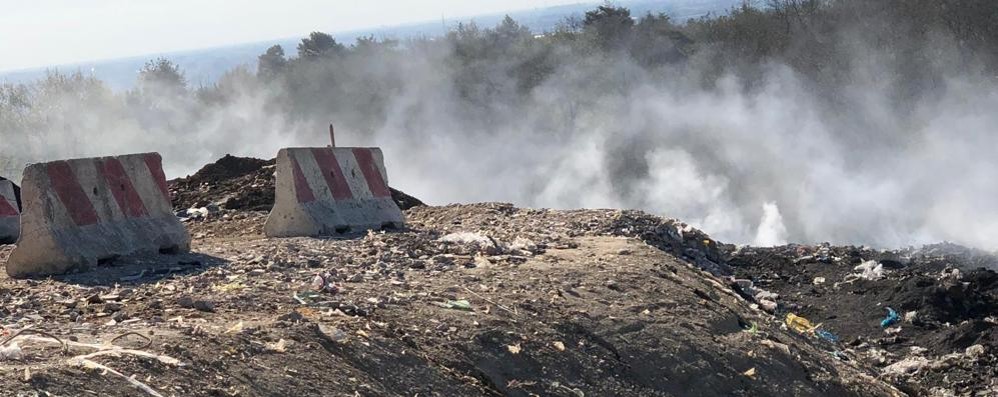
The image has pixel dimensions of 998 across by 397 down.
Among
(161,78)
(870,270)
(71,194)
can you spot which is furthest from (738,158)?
(71,194)

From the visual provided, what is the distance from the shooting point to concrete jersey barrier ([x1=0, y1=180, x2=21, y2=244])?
13117mm

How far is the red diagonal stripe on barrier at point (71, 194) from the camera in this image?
32.7 ft

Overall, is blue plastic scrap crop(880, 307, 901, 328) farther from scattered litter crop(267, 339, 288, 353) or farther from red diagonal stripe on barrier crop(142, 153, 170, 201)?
scattered litter crop(267, 339, 288, 353)

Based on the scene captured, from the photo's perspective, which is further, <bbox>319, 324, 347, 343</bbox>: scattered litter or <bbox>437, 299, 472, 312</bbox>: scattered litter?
<bbox>437, 299, 472, 312</bbox>: scattered litter

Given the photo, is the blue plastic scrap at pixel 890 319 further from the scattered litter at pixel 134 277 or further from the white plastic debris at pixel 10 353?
the white plastic debris at pixel 10 353

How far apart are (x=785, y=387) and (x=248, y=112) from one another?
160 ft

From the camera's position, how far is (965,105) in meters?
38.8

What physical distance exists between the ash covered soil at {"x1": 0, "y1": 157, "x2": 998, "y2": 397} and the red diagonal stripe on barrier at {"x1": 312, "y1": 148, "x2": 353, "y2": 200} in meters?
0.74

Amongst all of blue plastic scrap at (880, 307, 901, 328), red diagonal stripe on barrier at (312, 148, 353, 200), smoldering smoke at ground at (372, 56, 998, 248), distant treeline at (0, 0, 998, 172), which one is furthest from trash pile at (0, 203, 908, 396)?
distant treeline at (0, 0, 998, 172)

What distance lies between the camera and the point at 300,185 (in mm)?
12500

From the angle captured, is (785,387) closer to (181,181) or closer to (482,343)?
(482,343)

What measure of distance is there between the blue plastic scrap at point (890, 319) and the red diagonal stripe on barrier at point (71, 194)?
308 inches

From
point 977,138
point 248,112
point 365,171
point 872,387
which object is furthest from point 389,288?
point 248,112

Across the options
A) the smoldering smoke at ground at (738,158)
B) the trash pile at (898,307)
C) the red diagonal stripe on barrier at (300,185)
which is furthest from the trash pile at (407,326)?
the smoldering smoke at ground at (738,158)
